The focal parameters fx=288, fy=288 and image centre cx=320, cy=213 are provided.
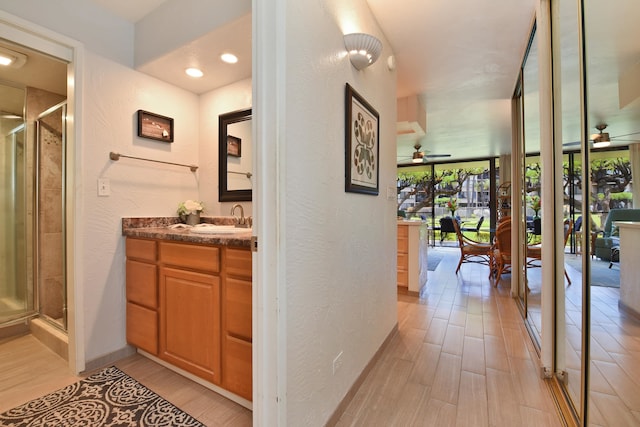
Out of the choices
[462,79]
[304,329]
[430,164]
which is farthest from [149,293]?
[430,164]

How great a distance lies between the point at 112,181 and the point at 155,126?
54 cm

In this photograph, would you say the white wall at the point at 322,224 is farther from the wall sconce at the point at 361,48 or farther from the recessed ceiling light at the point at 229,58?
the recessed ceiling light at the point at 229,58

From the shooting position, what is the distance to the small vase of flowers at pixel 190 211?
2342 mm

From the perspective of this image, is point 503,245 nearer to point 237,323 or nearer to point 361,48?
point 361,48

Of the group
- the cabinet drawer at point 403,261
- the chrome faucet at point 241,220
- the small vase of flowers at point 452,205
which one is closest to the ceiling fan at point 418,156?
the small vase of flowers at point 452,205

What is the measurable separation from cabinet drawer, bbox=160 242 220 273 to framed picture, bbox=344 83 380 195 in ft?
2.59

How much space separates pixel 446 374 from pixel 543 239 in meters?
1.02

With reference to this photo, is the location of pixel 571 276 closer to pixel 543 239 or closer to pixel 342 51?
pixel 543 239

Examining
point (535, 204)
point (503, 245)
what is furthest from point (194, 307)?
point (503, 245)

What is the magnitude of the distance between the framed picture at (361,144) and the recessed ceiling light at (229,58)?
92 cm

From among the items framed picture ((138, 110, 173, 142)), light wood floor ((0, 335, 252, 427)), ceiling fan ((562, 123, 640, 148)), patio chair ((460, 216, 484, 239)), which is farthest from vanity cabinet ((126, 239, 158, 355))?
patio chair ((460, 216, 484, 239))

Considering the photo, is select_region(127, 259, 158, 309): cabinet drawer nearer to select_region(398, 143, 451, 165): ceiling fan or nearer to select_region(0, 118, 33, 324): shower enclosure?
select_region(0, 118, 33, 324): shower enclosure

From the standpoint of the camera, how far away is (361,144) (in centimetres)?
174

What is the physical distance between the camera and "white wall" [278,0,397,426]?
1.14 meters
